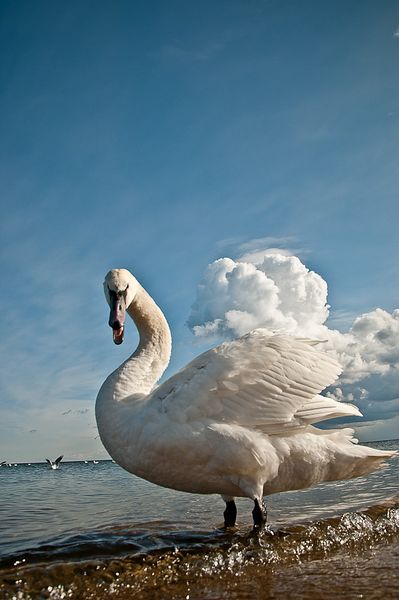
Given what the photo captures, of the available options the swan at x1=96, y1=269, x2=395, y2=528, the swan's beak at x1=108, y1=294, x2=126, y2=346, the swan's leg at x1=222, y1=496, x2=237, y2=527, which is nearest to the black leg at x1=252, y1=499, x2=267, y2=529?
the swan at x1=96, y1=269, x2=395, y2=528

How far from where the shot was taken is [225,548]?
20.8 ft

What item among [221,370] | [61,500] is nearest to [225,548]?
[221,370]

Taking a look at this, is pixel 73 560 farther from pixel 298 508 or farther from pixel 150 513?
pixel 298 508

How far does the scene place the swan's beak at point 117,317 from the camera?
7508 millimetres

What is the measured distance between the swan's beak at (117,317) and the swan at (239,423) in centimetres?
2

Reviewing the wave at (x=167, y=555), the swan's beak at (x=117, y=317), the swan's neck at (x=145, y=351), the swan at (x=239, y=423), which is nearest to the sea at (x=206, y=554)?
the wave at (x=167, y=555)

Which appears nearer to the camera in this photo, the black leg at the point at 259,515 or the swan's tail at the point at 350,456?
the black leg at the point at 259,515

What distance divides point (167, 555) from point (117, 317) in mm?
2983

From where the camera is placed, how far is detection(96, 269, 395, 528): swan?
641 cm

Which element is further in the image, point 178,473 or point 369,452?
point 369,452

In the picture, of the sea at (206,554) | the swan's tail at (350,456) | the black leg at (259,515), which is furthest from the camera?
the swan's tail at (350,456)

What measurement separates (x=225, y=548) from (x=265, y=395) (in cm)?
173

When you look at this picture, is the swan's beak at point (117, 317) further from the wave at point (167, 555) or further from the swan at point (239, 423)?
the wave at point (167, 555)

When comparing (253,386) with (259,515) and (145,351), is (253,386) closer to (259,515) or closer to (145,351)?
(259,515)
